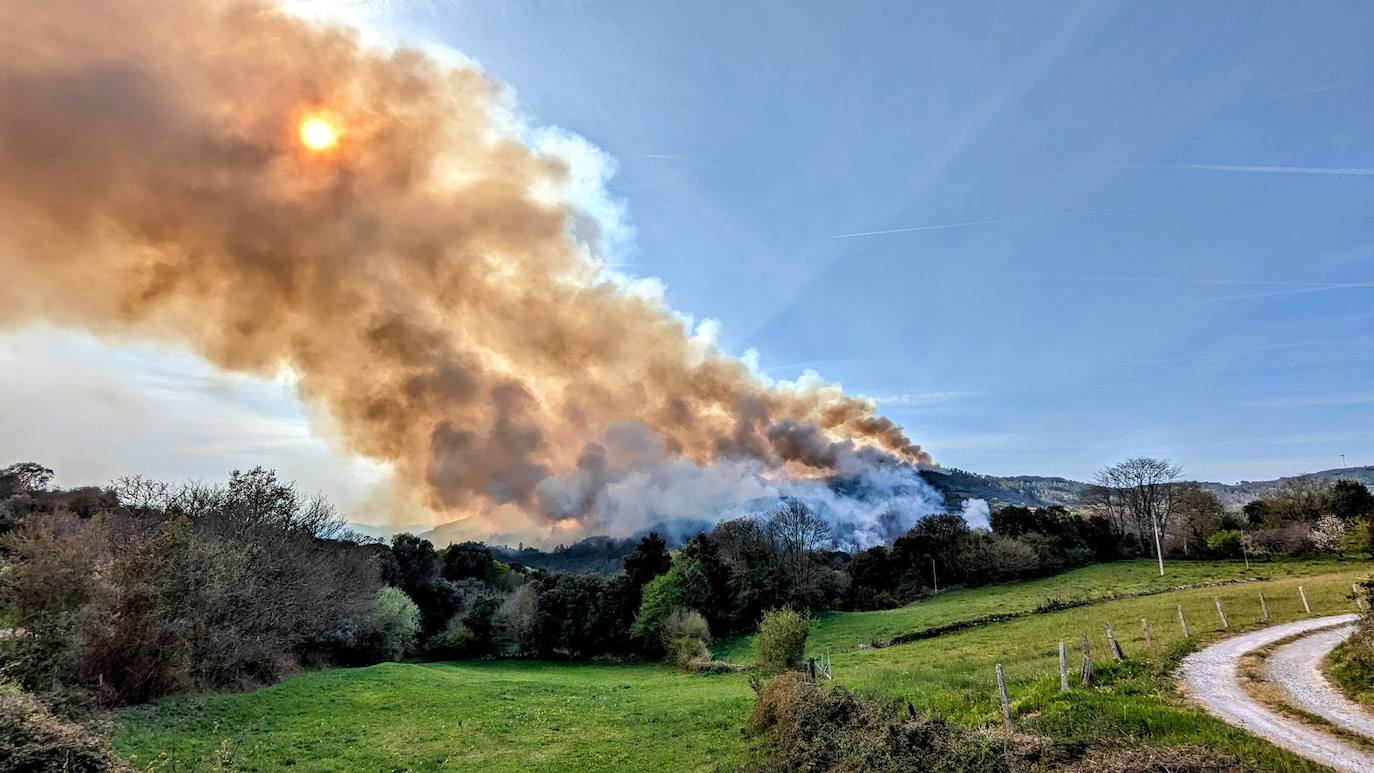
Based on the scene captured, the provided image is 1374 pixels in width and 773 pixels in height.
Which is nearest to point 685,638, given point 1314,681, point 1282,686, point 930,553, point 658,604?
point 658,604

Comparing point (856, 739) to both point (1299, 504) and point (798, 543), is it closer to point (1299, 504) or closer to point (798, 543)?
point (798, 543)

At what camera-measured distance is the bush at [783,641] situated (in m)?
26.6

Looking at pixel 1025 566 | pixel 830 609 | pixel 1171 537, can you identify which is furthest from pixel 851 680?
pixel 1171 537

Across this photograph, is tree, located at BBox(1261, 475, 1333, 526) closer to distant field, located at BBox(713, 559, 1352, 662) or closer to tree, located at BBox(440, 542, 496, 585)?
distant field, located at BBox(713, 559, 1352, 662)

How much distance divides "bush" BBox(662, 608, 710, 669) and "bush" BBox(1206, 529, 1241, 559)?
66.3 metres

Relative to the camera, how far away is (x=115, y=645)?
2445 cm

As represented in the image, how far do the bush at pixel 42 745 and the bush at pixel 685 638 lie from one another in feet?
139

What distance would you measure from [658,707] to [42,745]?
2349 centimetres

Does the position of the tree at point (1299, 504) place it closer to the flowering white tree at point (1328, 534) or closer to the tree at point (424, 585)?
the flowering white tree at point (1328, 534)

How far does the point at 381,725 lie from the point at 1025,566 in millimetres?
76425

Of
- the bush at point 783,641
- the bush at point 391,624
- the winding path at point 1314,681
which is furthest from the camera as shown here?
the bush at point 391,624

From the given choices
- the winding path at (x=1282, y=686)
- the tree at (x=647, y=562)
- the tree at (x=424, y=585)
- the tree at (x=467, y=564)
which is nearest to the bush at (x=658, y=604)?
the tree at (x=647, y=562)

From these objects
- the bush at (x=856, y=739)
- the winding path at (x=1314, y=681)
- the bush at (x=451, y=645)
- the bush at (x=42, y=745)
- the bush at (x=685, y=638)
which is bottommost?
the bush at (x=451, y=645)

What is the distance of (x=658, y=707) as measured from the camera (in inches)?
1148
